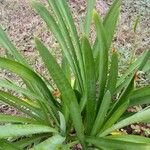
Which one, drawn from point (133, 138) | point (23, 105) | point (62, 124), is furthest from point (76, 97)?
point (133, 138)

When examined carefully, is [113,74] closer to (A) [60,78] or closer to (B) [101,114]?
(B) [101,114]

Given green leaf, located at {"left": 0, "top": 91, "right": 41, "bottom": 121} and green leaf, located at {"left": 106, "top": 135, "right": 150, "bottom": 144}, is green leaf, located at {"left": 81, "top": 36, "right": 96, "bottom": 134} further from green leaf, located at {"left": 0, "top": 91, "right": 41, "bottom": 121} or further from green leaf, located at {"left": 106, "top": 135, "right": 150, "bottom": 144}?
green leaf, located at {"left": 0, "top": 91, "right": 41, "bottom": 121}

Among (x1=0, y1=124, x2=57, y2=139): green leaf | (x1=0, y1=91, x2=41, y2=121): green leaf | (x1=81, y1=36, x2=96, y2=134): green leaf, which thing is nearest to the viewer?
(x1=0, y1=124, x2=57, y2=139): green leaf

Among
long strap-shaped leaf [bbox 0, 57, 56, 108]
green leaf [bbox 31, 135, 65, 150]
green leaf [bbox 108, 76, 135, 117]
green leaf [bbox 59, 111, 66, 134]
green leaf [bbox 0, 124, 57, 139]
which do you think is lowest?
green leaf [bbox 31, 135, 65, 150]

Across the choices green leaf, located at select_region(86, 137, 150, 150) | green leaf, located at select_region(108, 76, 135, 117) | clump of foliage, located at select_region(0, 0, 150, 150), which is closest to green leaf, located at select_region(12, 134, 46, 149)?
clump of foliage, located at select_region(0, 0, 150, 150)

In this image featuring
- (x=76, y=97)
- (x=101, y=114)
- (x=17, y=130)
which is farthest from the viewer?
(x=76, y=97)

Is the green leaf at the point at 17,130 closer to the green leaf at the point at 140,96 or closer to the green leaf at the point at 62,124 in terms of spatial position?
the green leaf at the point at 62,124

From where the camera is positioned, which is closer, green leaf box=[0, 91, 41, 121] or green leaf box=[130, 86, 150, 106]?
green leaf box=[130, 86, 150, 106]

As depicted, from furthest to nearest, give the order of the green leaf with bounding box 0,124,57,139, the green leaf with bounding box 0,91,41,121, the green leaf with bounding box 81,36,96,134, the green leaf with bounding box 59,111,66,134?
the green leaf with bounding box 0,91,41,121, the green leaf with bounding box 59,111,66,134, the green leaf with bounding box 81,36,96,134, the green leaf with bounding box 0,124,57,139

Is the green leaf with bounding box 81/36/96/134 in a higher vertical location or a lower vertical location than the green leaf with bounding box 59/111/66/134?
higher
